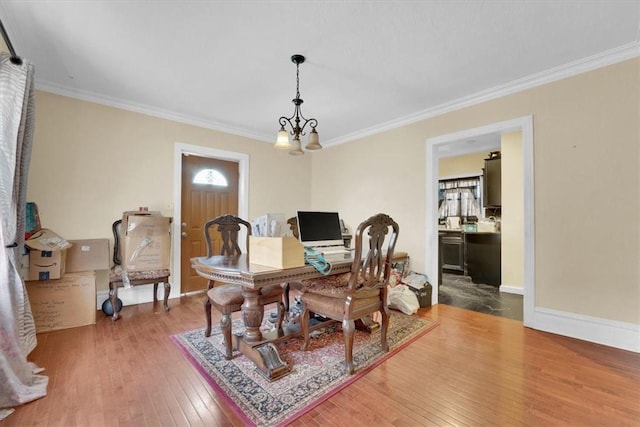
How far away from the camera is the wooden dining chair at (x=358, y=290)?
1.87 metres

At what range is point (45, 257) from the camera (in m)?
2.54

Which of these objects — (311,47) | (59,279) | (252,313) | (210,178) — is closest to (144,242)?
(59,279)

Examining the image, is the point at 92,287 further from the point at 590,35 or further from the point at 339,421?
the point at 590,35

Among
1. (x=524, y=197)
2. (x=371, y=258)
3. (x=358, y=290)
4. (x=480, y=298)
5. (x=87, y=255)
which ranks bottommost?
(x=480, y=298)

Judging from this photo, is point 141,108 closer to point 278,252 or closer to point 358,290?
point 278,252

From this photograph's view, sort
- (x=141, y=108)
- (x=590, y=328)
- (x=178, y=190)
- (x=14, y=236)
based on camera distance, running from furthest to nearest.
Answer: (x=178, y=190) → (x=141, y=108) → (x=590, y=328) → (x=14, y=236)

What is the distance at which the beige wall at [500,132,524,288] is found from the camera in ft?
13.2

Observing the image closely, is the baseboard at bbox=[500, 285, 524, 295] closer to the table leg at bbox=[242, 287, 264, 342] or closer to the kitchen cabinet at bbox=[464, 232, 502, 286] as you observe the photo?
the kitchen cabinet at bbox=[464, 232, 502, 286]

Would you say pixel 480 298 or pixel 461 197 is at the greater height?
pixel 461 197

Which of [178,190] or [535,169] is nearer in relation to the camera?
[535,169]

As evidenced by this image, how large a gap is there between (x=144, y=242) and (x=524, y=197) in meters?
4.19

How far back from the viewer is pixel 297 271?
67.7 inches

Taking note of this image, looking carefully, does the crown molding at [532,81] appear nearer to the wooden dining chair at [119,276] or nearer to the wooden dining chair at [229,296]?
the wooden dining chair at [229,296]

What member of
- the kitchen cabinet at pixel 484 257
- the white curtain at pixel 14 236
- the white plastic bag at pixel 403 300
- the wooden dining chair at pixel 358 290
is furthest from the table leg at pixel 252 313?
the kitchen cabinet at pixel 484 257
